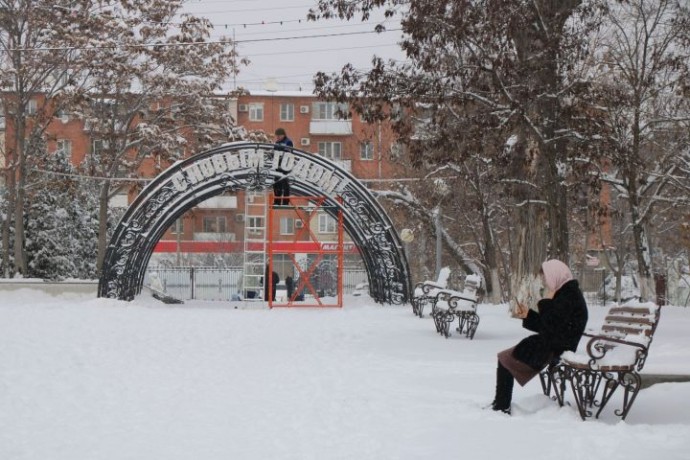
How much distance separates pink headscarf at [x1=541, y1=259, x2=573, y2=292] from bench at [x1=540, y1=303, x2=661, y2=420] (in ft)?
1.78

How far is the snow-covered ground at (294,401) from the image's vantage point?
7.28 m

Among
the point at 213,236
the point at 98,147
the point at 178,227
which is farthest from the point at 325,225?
the point at 98,147

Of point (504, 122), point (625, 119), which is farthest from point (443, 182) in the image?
point (504, 122)

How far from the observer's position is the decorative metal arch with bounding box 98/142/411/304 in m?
27.0

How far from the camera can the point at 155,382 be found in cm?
1104

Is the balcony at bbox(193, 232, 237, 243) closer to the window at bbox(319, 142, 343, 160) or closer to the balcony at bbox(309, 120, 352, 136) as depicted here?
the window at bbox(319, 142, 343, 160)

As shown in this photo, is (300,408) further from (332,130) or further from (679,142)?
(332,130)

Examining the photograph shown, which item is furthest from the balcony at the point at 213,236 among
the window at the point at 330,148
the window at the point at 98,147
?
the window at the point at 98,147

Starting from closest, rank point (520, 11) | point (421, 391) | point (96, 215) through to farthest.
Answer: point (421, 391) → point (520, 11) → point (96, 215)

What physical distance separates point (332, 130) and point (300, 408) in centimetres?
5962

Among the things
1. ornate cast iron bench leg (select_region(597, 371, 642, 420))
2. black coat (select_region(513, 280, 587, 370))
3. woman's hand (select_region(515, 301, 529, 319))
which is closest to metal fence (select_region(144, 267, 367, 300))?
woman's hand (select_region(515, 301, 529, 319))

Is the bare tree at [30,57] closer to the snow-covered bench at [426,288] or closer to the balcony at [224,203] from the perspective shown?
the snow-covered bench at [426,288]

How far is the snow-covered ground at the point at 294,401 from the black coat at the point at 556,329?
50cm

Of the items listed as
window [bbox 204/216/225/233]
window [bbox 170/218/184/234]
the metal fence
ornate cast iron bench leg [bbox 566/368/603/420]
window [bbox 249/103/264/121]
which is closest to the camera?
ornate cast iron bench leg [bbox 566/368/603/420]
